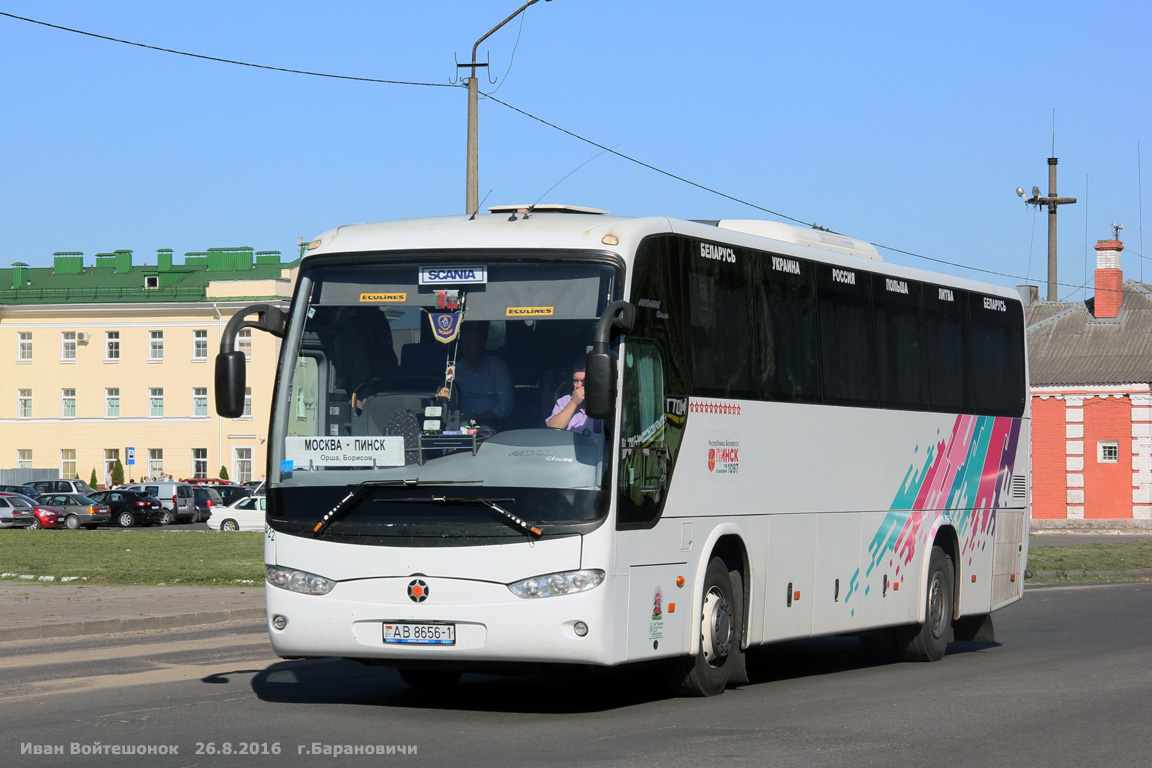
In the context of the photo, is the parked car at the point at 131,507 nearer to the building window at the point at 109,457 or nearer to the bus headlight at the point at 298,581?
the building window at the point at 109,457

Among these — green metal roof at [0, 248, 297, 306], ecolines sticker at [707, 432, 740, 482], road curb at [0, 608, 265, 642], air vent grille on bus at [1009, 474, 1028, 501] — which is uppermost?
green metal roof at [0, 248, 297, 306]

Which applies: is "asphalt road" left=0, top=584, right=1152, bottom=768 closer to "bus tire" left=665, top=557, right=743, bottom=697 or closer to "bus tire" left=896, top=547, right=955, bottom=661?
"bus tire" left=665, top=557, right=743, bottom=697

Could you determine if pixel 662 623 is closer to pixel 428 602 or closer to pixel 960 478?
pixel 428 602

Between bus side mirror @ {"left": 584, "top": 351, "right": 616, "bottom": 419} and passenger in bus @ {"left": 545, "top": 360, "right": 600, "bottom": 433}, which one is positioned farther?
passenger in bus @ {"left": 545, "top": 360, "right": 600, "bottom": 433}

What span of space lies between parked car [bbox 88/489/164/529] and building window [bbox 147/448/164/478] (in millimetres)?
27246

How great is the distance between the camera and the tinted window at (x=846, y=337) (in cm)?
1385

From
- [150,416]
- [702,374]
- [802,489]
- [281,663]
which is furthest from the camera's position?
[150,416]

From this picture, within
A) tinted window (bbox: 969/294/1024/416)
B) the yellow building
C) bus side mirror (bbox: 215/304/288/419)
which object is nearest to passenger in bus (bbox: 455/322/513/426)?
Answer: bus side mirror (bbox: 215/304/288/419)

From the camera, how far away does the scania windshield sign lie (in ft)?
36.1

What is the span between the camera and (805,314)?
44.6 ft

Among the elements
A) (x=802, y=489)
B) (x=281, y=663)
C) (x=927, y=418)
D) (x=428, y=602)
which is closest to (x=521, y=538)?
(x=428, y=602)

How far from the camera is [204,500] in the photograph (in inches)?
2586

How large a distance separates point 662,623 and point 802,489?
2.67m

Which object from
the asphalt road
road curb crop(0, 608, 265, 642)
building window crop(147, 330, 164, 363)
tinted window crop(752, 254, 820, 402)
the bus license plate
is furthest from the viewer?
building window crop(147, 330, 164, 363)
